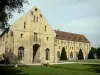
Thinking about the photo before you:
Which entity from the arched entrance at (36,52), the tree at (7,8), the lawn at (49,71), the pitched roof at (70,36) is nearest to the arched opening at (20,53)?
the arched entrance at (36,52)

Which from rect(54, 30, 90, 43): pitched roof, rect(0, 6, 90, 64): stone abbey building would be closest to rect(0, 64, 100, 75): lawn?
rect(0, 6, 90, 64): stone abbey building

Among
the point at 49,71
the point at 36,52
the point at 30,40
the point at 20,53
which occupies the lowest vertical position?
the point at 49,71

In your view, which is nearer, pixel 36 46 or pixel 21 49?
pixel 21 49

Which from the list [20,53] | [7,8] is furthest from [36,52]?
[7,8]

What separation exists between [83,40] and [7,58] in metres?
63.7

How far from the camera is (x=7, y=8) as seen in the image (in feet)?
74.0

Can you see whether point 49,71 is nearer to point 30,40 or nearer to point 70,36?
point 30,40

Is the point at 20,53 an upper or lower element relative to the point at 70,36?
lower

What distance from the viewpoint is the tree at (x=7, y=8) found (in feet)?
71.3

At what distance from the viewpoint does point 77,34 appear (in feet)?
356

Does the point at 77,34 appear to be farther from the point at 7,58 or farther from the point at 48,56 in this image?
the point at 7,58

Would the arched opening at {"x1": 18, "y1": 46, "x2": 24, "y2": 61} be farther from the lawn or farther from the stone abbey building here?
the lawn

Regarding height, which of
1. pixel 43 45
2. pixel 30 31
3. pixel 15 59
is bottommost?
pixel 15 59

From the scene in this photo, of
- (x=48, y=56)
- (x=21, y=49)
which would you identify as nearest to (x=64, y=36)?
(x=48, y=56)
